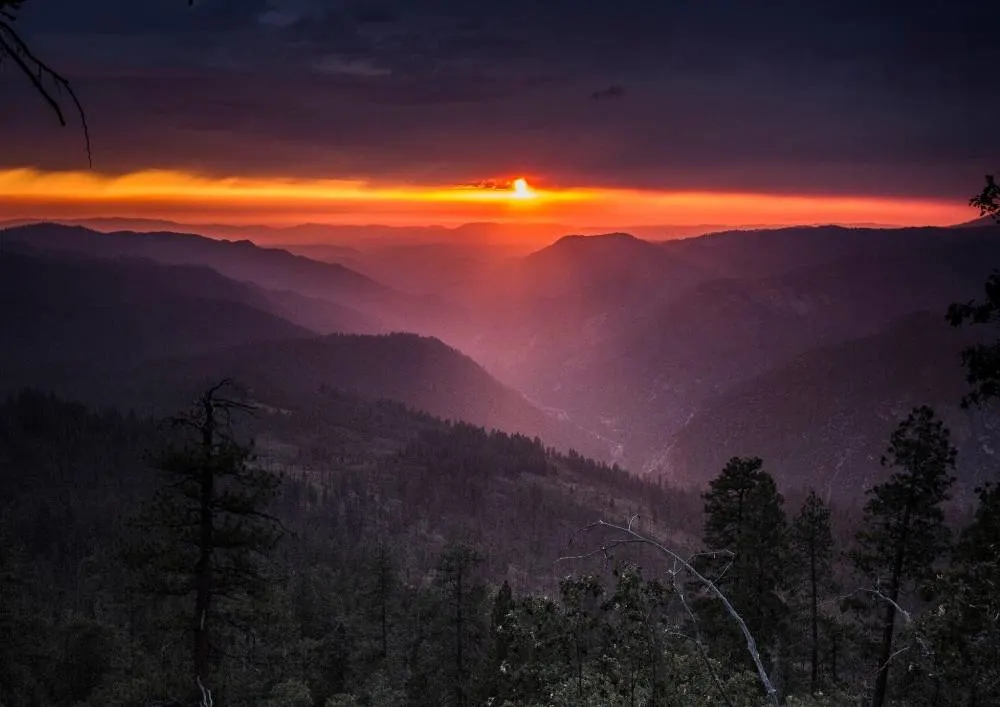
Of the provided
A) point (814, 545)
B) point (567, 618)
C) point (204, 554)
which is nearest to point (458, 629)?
point (814, 545)

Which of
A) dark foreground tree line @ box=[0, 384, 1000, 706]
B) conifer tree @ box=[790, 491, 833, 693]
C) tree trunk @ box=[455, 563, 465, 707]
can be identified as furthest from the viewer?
tree trunk @ box=[455, 563, 465, 707]

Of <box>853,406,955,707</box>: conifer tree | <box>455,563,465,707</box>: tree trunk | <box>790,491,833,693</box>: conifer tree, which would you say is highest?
<box>853,406,955,707</box>: conifer tree

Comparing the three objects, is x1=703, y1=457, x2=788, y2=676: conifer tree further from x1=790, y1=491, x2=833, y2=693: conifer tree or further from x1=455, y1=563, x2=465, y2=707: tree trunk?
x1=455, y1=563, x2=465, y2=707: tree trunk

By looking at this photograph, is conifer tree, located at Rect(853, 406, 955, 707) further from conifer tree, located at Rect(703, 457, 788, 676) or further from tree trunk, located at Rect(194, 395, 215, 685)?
tree trunk, located at Rect(194, 395, 215, 685)

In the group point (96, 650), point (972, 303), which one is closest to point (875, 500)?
point (972, 303)

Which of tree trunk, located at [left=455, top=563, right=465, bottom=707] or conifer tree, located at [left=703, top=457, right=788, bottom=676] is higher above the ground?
conifer tree, located at [left=703, top=457, right=788, bottom=676]

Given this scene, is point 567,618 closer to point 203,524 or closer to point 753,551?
point 203,524

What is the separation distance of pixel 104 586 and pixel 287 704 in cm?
7130

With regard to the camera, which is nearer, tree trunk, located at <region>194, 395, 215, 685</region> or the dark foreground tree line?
the dark foreground tree line

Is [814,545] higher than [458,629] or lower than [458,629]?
higher

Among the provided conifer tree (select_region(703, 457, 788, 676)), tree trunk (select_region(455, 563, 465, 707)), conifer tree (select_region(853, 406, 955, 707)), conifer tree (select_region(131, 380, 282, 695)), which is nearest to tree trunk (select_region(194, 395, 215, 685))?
conifer tree (select_region(131, 380, 282, 695))

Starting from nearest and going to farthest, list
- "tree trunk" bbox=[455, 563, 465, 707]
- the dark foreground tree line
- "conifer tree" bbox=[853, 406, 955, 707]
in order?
the dark foreground tree line, "conifer tree" bbox=[853, 406, 955, 707], "tree trunk" bbox=[455, 563, 465, 707]

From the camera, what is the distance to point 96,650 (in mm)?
34688

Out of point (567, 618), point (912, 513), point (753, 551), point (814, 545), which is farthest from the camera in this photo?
point (814, 545)
